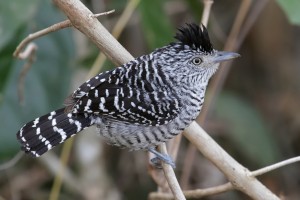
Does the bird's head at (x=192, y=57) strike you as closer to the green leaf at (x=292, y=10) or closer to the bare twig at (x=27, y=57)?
the green leaf at (x=292, y=10)

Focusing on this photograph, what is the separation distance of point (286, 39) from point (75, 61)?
201 centimetres

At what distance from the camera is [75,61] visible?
142 inches

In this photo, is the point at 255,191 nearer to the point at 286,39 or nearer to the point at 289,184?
the point at 289,184

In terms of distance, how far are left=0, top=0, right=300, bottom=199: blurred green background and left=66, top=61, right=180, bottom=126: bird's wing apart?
0.48 metres

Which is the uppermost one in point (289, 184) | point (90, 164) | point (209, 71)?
point (209, 71)

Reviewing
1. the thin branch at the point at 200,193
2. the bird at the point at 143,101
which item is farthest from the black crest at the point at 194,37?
the thin branch at the point at 200,193

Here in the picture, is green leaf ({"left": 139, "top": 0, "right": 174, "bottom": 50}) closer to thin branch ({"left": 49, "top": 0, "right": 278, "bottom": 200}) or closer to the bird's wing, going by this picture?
the bird's wing

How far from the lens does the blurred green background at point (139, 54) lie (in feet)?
10.9

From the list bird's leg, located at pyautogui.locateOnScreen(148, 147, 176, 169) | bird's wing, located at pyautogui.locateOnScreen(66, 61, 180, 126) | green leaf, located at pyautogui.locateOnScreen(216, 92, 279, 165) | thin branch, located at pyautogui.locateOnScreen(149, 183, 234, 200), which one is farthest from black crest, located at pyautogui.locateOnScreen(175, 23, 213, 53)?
green leaf, located at pyautogui.locateOnScreen(216, 92, 279, 165)

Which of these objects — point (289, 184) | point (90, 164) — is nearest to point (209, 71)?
point (90, 164)

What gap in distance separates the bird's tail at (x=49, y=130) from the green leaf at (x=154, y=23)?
0.65m

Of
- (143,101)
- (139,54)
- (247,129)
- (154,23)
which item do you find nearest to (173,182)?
(143,101)

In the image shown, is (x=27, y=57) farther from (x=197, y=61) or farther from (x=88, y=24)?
(x=197, y=61)

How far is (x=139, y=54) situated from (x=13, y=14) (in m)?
1.70
